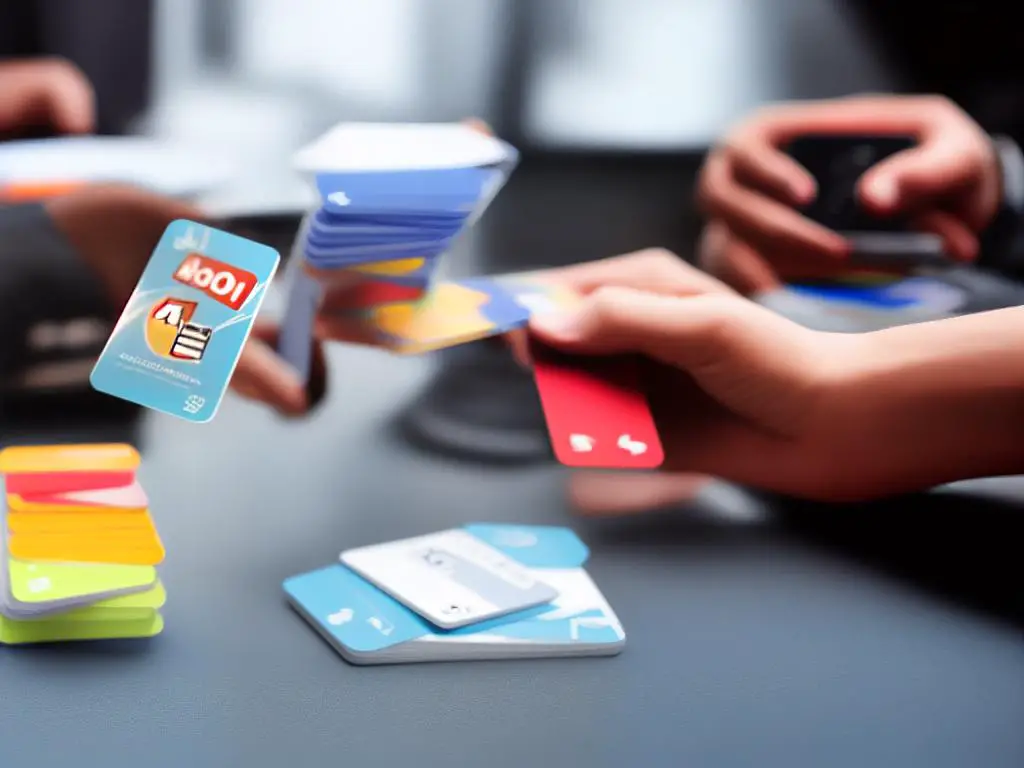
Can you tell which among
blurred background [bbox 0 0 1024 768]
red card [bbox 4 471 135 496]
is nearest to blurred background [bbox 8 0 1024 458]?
blurred background [bbox 0 0 1024 768]

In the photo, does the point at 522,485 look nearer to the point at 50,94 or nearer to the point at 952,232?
the point at 952,232

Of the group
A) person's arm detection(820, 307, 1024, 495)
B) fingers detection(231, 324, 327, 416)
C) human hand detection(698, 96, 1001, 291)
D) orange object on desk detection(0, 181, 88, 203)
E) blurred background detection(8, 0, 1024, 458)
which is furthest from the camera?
blurred background detection(8, 0, 1024, 458)

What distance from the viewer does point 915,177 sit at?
4.68ft

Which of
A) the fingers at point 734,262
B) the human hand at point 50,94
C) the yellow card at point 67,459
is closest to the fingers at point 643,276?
the fingers at point 734,262

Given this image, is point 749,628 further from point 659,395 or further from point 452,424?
point 452,424

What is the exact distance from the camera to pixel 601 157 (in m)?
1.76

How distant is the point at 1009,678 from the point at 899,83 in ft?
3.87

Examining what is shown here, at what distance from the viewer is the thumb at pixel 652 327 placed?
3.20ft

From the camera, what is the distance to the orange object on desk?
1.35 meters

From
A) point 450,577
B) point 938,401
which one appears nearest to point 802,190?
point 938,401

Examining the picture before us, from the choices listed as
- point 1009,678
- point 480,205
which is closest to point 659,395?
point 480,205

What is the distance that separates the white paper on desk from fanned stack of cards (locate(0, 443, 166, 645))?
12.8 inches

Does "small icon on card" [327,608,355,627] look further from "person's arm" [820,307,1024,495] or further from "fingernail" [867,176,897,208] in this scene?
"fingernail" [867,176,897,208]

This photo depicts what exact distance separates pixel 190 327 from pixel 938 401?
0.61 metres
